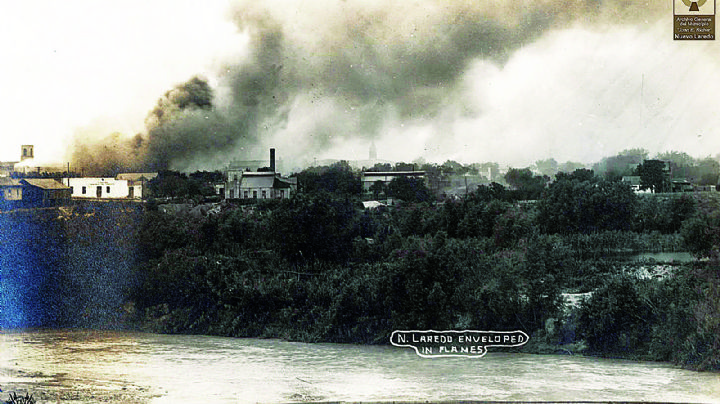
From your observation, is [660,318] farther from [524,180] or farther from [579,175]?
[524,180]

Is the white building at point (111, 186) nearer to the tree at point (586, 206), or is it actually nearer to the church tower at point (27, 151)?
the church tower at point (27, 151)

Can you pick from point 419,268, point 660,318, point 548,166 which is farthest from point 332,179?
point 660,318

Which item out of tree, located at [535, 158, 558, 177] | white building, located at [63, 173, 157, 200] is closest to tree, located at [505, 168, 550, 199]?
tree, located at [535, 158, 558, 177]

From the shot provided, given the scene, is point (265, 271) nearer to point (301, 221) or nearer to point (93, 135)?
point (301, 221)

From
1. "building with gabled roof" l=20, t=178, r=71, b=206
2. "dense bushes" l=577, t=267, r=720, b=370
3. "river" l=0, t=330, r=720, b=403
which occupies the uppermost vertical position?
"building with gabled roof" l=20, t=178, r=71, b=206

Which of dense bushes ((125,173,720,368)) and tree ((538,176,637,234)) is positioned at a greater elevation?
tree ((538,176,637,234))

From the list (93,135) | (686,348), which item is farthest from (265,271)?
(686,348)

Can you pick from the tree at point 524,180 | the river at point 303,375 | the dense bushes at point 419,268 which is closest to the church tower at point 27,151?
the dense bushes at point 419,268

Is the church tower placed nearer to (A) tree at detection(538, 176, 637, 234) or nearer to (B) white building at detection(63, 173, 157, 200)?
(B) white building at detection(63, 173, 157, 200)
